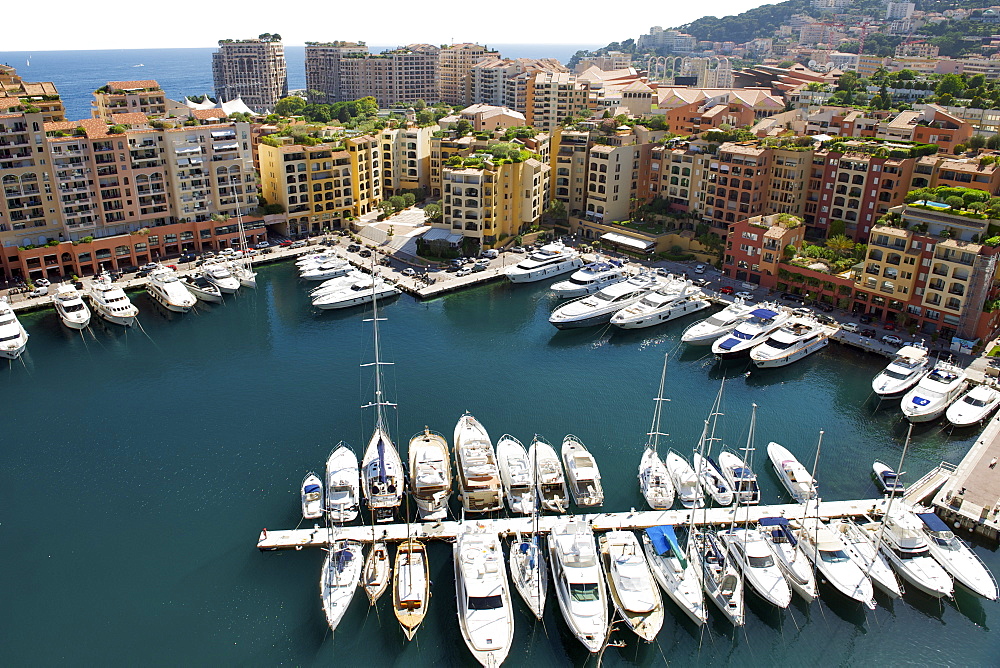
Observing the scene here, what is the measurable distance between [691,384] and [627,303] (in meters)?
15.5

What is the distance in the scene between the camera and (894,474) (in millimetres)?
47344

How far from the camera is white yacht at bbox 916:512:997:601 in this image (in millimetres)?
38188

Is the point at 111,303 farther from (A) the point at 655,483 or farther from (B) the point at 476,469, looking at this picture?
(A) the point at 655,483

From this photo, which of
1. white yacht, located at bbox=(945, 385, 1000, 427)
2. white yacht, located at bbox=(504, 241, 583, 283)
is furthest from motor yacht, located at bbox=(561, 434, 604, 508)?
white yacht, located at bbox=(504, 241, 583, 283)

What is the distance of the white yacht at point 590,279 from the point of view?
7812 centimetres

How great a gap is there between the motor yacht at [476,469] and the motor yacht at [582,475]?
4661mm

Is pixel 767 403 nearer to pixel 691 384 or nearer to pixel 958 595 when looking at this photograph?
pixel 691 384

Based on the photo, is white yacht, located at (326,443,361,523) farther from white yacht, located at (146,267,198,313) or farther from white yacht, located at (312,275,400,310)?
white yacht, located at (146,267,198,313)

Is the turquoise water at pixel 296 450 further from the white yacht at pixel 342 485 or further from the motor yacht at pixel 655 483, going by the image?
the white yacht at pixel 342 485

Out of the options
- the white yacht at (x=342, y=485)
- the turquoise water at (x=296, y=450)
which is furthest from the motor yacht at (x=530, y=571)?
the white yacht at (x=342, y=485)

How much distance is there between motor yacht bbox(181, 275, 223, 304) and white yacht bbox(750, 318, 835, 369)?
53203mm

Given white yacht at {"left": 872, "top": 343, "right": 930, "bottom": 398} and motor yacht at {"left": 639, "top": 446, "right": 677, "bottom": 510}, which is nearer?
motor yacht at {"left": 639, "top": 446, "right": 677, "bottom": 510}

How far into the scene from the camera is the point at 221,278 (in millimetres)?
79438

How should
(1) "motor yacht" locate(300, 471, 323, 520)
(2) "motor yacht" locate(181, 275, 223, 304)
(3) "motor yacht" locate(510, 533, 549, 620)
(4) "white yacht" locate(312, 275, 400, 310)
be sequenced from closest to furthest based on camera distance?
(3) "motor yacht" locate(510, 533, 549, 620) < (1) "motor yacht" locate(300, 471, 323, 520) < (4) "white yacht" locate(312, 275, 400, 310) < (2) "motor yacht" locate(181, 275, 223, 304)
